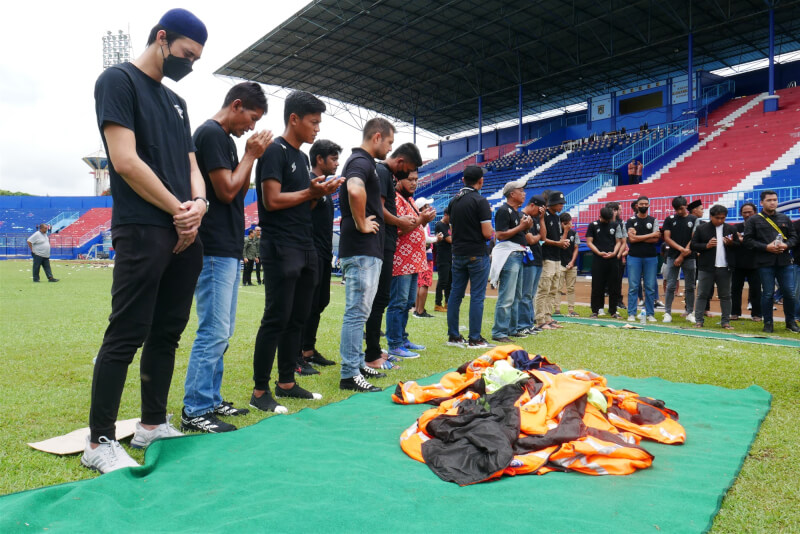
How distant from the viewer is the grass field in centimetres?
216

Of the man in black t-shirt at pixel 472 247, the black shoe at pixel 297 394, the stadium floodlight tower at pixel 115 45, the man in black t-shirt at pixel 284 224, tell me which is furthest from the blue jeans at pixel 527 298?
the stadium floodlight tower at pixel 115 45

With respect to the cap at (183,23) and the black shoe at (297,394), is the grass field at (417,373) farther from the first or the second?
the cap at (183,23)

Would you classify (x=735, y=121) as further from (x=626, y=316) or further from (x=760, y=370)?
(x=760, y=370)

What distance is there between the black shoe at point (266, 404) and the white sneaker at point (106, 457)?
99cm

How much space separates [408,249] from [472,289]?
0.85 metres

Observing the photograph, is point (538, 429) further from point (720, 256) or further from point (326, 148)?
point (720, 256)

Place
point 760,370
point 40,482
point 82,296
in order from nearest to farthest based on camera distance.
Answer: point 40,482 < point 760,370 < point 82,296

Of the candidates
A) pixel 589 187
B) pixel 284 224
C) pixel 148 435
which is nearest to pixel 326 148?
pixel 284 224

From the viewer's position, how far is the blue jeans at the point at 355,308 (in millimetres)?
3844

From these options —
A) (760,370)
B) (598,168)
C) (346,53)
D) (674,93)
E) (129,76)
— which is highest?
(346,53)

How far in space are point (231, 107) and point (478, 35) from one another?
24.5 meters

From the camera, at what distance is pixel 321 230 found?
4.51m

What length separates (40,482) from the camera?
212 cm

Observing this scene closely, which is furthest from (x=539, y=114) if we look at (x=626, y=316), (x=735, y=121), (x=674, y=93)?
(x=626, y=316)
